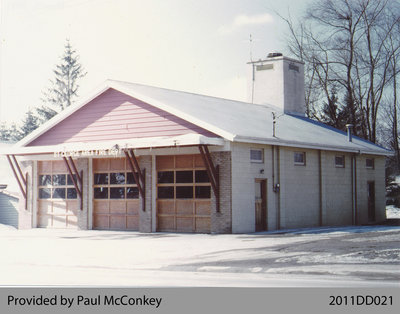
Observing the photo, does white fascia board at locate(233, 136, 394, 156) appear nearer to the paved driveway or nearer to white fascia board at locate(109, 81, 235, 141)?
white fascia board at locate(109, 81, 235, 141)

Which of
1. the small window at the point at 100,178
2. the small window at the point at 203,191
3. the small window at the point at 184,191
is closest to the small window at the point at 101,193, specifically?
the small window at the point at 100,178

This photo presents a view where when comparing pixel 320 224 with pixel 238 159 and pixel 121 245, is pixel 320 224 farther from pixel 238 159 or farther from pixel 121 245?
pixel 121 245

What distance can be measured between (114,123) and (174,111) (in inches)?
127

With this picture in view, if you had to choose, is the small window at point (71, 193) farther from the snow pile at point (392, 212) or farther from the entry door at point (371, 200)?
the snow pile at point (392, 212)

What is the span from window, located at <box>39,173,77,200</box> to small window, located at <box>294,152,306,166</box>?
9.06m

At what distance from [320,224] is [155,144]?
349 inches

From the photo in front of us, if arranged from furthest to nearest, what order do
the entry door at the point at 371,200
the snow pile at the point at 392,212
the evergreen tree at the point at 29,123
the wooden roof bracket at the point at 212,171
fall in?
the evergreen tree at the point at 29,123
the snow pile at the point at 392,212
the entry door at the point at 371,200
the wooden roof bracket at the point at 212,171

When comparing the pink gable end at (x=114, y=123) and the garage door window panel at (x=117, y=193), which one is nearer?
the pink gable end at (x=114, y=123)

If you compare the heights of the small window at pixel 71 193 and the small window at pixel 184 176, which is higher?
the small window at pixel 184 176

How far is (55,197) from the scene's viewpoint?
2841 centimetres

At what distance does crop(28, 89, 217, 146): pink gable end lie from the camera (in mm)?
24680

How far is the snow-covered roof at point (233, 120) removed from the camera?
23719 mm

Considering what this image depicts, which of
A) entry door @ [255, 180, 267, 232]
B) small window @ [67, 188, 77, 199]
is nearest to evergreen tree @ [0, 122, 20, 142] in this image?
small window @ [67, 188, 77, 199]

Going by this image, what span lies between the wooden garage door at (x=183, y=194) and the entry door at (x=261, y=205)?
1.94m
